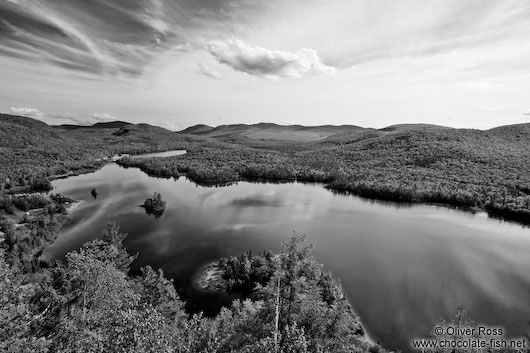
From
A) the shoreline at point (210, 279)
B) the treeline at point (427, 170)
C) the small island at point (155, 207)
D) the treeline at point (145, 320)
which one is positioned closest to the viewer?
the treeline at point (145, 320)

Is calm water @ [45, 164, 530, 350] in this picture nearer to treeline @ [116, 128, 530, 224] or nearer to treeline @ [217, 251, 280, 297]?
treeline @ [217, 251, 280, 297]

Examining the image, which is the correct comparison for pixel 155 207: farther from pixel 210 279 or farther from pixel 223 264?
pixel 210 279

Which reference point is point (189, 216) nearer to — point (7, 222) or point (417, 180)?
point (7, 222)

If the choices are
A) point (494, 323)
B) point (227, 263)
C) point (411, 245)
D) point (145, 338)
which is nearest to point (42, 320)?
point (145, 338)

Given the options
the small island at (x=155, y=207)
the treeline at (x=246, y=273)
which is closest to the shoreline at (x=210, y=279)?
the treeline at (x=246, y=273)

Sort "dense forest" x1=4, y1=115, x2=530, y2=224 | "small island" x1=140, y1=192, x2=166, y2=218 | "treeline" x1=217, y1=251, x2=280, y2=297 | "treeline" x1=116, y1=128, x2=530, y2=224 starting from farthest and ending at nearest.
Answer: "dense forest" x1=4, y1=115, x2=530, y2=224, "treeline" x1=116, y1=128, x2=530, y2=224, "small island" x1=140, y1=192, x2=166, y2=218, "treeline" x1=217, y1=251, x2=280, y2=297

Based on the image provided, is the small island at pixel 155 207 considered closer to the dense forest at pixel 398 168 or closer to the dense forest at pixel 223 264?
the dense forest at pixel 223 264

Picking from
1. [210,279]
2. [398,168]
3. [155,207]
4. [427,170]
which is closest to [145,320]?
[210,279]

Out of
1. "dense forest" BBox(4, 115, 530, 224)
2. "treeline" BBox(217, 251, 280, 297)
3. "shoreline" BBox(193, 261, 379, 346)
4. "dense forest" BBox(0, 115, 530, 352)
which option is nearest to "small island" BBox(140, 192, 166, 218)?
"dense forest" BBox(0, 115, 530, 352)

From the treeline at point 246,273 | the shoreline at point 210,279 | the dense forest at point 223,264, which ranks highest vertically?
the dense forest at point 223,264
